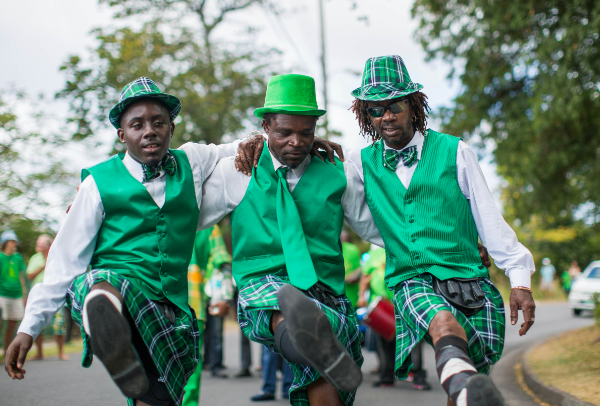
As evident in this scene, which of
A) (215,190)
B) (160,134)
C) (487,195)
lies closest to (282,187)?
(215,190)

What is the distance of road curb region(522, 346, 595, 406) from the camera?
223 inches

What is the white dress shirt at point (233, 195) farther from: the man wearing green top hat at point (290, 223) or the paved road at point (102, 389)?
the paved road at point (102, 389)

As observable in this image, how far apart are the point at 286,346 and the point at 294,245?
0.58 m

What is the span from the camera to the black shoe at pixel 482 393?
2303mm

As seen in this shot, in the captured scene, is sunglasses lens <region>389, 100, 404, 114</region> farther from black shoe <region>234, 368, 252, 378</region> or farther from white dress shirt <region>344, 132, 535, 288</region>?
black shoe <region>234, 368, 252, 378</region>

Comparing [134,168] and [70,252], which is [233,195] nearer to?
[134,168]

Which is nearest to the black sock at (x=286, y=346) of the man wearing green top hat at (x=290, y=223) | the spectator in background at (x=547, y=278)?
the man wearing green top hat at (x=290, y=223)

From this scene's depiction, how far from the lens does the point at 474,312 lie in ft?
10.6

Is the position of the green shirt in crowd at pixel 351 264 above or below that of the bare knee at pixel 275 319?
above

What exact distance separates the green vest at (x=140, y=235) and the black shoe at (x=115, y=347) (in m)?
0.47

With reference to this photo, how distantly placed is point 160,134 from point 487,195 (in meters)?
1.86

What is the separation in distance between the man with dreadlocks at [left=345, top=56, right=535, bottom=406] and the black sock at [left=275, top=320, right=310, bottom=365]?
66cm

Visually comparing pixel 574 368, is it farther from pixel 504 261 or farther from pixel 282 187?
pixel 282 187

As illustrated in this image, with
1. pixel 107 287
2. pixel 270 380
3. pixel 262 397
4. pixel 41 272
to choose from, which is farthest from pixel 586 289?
pixel 107 287
